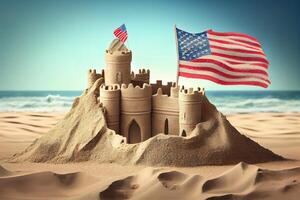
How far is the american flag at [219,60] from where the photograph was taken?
17656 millimetres

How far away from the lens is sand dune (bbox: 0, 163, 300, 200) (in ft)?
45.0

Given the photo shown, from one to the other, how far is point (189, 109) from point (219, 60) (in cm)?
195

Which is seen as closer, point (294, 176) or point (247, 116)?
point (294, 176)

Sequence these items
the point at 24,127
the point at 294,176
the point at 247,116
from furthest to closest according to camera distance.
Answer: the point at 247,116 < the point at 24,127 < the point at 294,176

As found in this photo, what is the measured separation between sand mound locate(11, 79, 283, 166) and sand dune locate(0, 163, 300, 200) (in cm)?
99

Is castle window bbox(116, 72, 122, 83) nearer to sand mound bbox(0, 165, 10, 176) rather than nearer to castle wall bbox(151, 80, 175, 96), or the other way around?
castle wall bbox(151, 80, 175, 96)

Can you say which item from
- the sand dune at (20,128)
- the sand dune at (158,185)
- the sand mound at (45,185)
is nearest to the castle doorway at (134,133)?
the sand dune at (158,185)

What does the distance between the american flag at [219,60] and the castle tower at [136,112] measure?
4.21 ft

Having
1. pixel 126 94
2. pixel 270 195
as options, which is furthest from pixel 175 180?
pixel 126 94

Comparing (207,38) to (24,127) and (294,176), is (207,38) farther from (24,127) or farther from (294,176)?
(24,127)

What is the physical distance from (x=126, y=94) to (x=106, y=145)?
1.37 m

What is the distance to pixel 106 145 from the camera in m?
16.5

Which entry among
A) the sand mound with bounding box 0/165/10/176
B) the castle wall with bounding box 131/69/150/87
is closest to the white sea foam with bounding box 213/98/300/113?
the castle wall with bounding box 131/69/150/87

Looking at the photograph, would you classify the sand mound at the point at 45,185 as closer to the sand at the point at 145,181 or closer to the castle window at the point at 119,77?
the sand at the point at 145,181
